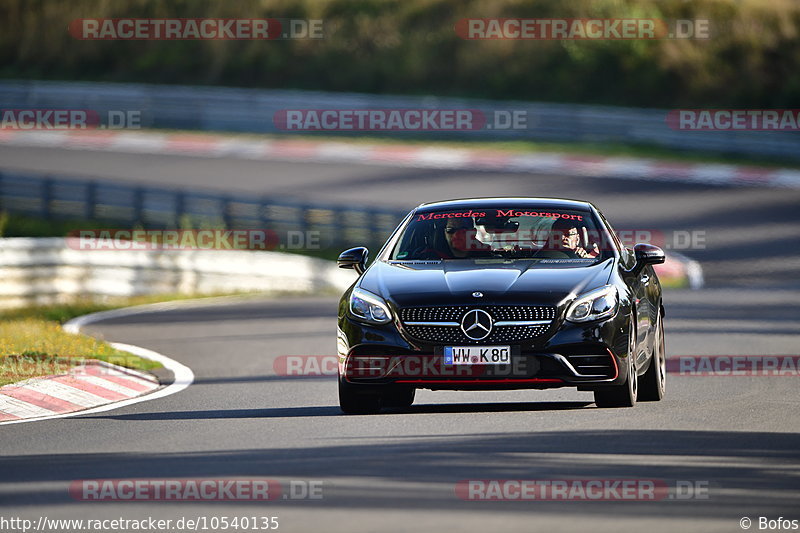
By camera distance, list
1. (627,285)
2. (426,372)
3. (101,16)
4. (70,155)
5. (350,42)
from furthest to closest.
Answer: (101,16) → (350,42) → (70,155) → (627,285) → (426,372)

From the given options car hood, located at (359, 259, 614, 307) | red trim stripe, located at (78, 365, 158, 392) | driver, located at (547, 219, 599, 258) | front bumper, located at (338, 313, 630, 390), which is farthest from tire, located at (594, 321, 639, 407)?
red trim stripe, located at (78, 365, 158, 392)

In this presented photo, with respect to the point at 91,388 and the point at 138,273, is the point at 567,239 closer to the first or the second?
the point at 91,388

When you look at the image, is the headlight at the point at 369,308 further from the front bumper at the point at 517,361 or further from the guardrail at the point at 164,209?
the guardrail at the point at 164,209

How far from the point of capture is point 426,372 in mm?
10695

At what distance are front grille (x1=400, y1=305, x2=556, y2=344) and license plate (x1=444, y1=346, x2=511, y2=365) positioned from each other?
0.06 metres

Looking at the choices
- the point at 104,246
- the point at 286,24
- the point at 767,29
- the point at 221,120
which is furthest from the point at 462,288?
the point at 286,24

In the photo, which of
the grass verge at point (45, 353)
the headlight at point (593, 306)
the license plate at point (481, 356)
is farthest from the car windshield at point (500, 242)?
the grass verge at point (45, 353)

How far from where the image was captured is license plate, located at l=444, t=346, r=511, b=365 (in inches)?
418

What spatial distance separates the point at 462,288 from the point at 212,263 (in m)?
17.0

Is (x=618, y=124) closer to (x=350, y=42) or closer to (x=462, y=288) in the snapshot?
(x=350, y=42)

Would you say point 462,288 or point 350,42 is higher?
point 350,42

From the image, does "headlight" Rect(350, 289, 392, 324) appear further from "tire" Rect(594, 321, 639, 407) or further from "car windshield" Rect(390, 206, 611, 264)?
"tire" Rect(594, 321, 639, 407)

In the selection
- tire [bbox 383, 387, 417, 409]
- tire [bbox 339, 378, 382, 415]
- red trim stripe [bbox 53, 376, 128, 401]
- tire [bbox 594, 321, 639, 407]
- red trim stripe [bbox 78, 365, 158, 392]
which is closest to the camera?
tire [bbox 594, 321, 639, 407]

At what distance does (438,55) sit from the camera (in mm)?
53406
